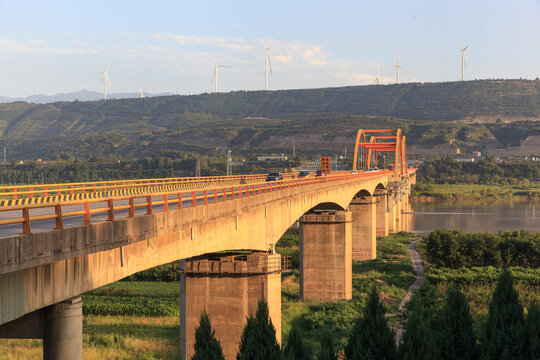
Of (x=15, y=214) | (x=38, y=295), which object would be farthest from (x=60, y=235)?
(x=15, y=214)

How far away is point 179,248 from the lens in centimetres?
2100

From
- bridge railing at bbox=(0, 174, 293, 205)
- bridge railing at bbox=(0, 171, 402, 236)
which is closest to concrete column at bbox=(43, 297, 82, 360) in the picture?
bridge railing at bbox=(0, 171, 402, 236)

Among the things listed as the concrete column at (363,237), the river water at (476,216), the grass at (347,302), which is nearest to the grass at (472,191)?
the river water at (476,216)

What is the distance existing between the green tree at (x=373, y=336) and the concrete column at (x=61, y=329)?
11.1 metres

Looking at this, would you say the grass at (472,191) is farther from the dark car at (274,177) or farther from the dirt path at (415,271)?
the dark car at (274,177)

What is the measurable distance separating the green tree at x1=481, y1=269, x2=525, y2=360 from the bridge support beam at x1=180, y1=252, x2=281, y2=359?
371 inches

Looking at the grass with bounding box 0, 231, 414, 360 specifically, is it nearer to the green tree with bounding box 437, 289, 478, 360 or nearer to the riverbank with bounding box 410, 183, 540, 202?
the green tree with bounding box 437, 289, 478, 360

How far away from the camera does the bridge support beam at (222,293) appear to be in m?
28.2

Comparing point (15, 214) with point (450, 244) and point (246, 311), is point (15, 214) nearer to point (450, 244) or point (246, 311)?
point (246, 311)

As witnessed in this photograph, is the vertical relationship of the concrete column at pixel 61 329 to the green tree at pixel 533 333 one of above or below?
above

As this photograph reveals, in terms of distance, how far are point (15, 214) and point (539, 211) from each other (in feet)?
Result: 384

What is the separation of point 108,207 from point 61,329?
9.98 feet

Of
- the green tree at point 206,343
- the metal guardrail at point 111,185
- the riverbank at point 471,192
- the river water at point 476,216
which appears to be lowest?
the river water at point 476,216

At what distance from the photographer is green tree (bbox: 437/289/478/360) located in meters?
24.5
